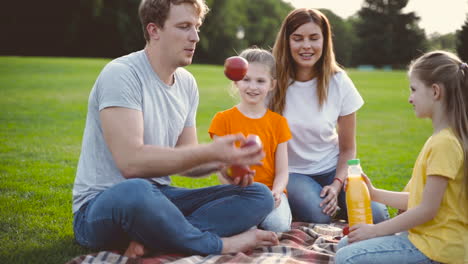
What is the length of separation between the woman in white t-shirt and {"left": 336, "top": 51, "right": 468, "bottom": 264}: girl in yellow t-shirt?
1.66 metres

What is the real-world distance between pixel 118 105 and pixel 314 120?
89.4 inches

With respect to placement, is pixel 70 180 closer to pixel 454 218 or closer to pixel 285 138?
pixel 285 138

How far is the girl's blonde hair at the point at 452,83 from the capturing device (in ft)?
9.62

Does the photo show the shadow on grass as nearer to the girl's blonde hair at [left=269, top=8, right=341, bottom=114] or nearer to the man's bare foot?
the man's bare foot

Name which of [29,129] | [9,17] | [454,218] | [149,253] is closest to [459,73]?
[454,218]

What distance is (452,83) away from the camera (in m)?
2.95

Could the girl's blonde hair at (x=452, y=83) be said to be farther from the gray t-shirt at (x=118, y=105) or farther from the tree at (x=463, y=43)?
the tree at (x=463, y=43)

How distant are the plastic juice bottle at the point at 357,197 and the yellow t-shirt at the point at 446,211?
0.58 metres

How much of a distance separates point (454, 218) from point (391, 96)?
799 inches

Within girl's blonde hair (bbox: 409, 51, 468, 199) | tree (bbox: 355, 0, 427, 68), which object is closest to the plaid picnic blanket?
girl's blonde hair (bbox: 409, 51, 468, 199)

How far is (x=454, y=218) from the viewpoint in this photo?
2.89 meters

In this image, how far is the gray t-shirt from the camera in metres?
3.28

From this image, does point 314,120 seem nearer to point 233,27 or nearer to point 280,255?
point 280,255

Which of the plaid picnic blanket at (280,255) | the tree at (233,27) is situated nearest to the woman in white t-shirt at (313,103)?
the plaid picnic blanket at (280,255)
